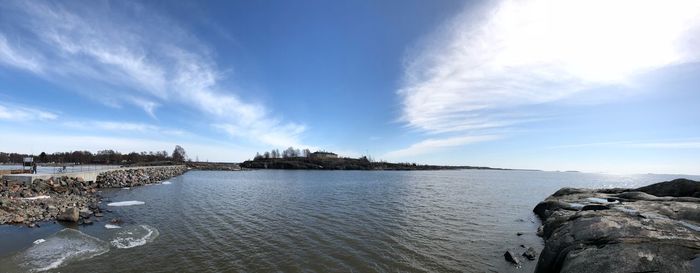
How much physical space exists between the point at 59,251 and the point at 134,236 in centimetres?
366

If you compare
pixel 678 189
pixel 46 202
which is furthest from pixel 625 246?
pixel 46 202

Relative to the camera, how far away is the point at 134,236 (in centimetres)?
1917

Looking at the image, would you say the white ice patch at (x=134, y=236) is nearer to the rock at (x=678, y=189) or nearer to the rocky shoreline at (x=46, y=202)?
the rocky shoreline at (x=46, y=202)

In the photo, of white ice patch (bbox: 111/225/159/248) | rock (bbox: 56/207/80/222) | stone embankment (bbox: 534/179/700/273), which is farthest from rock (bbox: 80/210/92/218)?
stone embankment (bbox: 534/179/700/273)

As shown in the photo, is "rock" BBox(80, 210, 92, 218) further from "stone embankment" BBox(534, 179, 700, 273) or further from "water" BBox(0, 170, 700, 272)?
"stone embankment" BBox(534, 179, 700, 273)

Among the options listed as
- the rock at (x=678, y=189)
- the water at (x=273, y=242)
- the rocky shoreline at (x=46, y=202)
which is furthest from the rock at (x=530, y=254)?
the rocky shoreline at (x=46, y=202)

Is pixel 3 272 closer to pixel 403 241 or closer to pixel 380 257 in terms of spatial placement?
pixel 380 257

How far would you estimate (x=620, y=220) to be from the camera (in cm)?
1232

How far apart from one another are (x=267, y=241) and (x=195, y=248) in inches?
147

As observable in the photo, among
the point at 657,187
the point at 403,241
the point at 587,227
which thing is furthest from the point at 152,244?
the point at 657,187

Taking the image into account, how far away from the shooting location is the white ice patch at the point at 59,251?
14.1 m

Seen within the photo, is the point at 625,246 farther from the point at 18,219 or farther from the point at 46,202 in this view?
the point at 46,202

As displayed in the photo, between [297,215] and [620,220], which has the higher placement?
[620,220]

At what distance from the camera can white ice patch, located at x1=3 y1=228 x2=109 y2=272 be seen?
46.1 feet
